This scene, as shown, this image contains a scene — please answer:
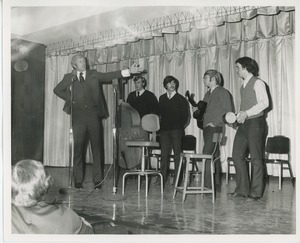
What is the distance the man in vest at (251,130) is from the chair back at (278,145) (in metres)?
0.71

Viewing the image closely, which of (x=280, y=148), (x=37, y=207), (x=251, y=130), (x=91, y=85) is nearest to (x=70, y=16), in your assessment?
(x=91, y=85)

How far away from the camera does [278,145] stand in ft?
11.1

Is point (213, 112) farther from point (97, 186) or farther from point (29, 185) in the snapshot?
point (29, 185)

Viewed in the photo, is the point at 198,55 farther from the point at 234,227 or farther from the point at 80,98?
the point at 234,227

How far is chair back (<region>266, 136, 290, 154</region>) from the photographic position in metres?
3.32

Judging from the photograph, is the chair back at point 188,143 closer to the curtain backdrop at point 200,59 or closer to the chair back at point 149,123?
the curtain backdrop at point 200,59

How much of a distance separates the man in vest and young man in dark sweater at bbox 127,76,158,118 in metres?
1.11

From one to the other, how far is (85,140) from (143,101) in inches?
31.7

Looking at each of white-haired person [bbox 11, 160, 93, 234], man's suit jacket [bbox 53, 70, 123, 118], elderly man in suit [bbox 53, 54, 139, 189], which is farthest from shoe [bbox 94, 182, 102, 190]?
white-haired person [bbox 11, 160, 93, 234]

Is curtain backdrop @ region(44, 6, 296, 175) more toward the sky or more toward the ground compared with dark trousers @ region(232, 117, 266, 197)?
more toward the sky

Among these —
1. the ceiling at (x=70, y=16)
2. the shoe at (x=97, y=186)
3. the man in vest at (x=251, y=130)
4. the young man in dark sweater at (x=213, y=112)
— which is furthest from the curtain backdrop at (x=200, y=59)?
the ceiling at (x=70, y=16)

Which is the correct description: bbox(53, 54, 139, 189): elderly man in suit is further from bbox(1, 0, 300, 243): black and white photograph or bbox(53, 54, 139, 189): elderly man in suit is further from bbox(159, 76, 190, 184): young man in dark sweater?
bbox(159, 76, 190, 184): young man in dark sweater
